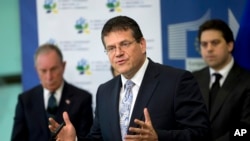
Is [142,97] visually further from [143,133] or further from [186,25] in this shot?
[186,25]

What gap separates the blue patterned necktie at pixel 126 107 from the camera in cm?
231

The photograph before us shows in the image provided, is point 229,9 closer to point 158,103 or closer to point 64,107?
point 64,107

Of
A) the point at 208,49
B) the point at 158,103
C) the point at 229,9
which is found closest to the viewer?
the point at 158,103

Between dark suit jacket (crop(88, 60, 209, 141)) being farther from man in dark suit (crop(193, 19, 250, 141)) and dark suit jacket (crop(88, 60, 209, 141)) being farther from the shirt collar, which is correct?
the shirt collar

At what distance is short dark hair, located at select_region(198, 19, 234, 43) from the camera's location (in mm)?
3643

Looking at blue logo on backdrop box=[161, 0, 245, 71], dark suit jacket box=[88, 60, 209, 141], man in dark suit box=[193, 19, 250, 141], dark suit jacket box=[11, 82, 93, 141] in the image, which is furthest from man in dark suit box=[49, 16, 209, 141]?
blue logo on backdrop box=[161, 0, 245, 71]

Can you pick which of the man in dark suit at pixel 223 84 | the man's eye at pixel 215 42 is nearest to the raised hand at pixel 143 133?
the man in dark suit at pixel 223 84

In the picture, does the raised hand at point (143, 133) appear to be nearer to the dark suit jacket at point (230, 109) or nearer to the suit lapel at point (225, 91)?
the dark suit jacket at point (230, 109)

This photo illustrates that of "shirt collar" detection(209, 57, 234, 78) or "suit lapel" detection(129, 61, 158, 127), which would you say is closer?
"suit lapel" detection(129, 61, 158, 127)

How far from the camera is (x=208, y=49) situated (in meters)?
3.60

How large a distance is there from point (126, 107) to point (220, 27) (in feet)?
5.40

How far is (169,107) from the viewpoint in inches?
88.4

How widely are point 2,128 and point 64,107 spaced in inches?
43.8

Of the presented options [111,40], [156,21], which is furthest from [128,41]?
[156,21]
